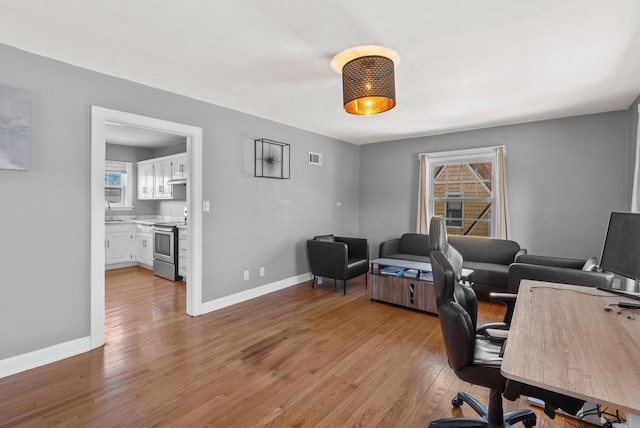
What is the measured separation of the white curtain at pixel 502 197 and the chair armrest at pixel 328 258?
2387 mm

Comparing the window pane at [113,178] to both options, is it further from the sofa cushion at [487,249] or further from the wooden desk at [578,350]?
the wooden desk at [578,350]

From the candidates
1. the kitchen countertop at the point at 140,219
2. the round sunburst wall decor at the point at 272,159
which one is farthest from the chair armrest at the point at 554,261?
the kitchen countertop at the point at 140,219

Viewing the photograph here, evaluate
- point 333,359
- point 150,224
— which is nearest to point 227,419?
point 333,359

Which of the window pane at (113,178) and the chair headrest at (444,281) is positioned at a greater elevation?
the window pane at (113,178)

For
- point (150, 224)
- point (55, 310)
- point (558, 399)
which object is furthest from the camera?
point (150, 224)

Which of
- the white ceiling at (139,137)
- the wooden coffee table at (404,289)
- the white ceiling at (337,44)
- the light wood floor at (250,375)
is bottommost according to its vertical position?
the light wood floor at (250,375)

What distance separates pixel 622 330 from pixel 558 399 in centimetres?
43

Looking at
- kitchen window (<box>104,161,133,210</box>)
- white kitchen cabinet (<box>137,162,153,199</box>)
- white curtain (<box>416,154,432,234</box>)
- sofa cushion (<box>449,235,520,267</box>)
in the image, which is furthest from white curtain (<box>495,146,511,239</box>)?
kitchen window (<box>104,161,133,210</box>)

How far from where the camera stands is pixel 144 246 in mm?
5797

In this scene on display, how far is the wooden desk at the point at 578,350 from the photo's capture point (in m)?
0.87

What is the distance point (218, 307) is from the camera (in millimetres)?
3736

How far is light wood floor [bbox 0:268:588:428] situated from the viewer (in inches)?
74.4

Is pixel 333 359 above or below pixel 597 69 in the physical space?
below

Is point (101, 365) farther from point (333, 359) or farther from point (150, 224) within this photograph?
point (150, 224)
